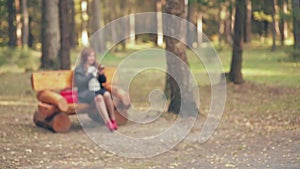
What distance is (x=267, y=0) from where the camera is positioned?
21016 mm

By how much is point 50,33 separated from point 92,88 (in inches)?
535

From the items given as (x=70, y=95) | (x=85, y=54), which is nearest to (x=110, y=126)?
(x=70, y=95)

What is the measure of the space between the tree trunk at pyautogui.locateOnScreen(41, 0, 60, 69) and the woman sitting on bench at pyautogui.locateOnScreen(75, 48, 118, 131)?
12701 millimetres

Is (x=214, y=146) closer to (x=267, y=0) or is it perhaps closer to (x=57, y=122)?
(x=57, y=122)

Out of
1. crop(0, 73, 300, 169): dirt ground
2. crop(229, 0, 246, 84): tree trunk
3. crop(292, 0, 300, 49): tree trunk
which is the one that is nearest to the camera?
crop(0, 73, 300, 169): dirt ground

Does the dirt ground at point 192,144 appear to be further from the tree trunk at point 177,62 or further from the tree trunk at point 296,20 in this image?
the tree trunk at point 296,20

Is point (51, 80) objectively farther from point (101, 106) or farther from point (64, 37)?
point (64, 37)

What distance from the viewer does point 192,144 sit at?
1127 cm

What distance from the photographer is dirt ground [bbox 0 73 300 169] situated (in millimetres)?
9523

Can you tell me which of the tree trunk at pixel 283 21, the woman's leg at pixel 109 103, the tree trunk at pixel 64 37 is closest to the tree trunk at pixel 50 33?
the tree trunk at pixel 64 37

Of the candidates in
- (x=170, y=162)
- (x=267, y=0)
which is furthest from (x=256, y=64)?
(x=170, y=162)

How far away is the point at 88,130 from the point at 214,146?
9.07 ft

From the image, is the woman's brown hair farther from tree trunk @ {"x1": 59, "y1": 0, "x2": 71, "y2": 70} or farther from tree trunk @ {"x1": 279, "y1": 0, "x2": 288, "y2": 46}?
tree trunk @ {"x1": 279, "y1": 0, "x2": 288, "y2": 46}

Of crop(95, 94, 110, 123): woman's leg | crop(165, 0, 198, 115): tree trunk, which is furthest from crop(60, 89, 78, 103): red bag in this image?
crop(165, 0, 198, 115): tree trunk
